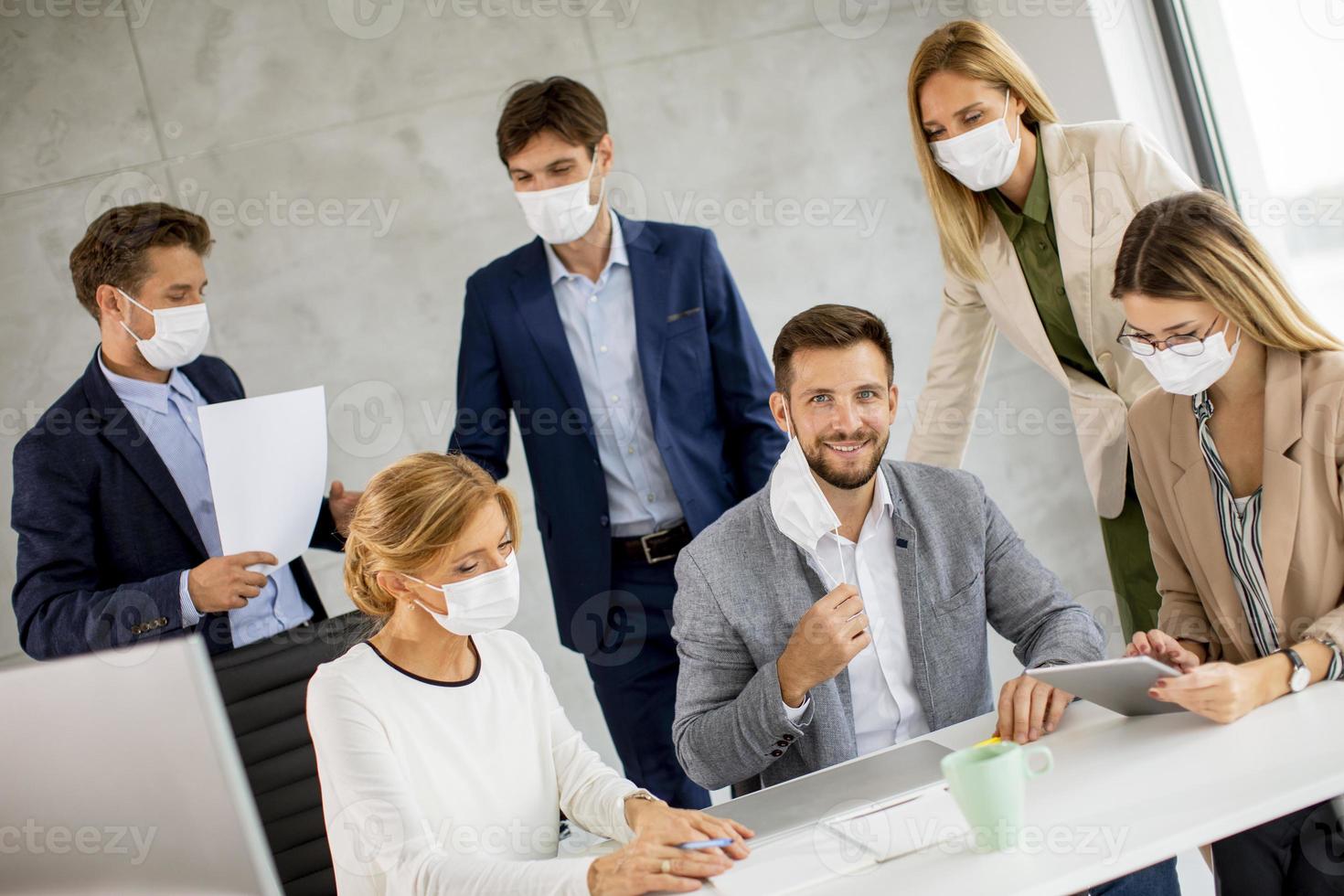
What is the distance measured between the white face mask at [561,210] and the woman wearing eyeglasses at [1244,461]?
3.82ft

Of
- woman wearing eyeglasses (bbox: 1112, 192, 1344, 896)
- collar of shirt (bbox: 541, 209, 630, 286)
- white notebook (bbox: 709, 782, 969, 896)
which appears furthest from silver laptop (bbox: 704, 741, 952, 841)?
collar of shirt (bbox: 541, 209, 630, 286)

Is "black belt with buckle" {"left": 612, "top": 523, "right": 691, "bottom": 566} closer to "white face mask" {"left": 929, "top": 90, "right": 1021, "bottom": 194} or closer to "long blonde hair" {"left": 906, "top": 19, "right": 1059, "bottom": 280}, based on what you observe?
"long blonde hair" {"left": 906, "top": 19, "right": 1059, "bottom": 280}

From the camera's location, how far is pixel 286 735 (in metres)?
2.04

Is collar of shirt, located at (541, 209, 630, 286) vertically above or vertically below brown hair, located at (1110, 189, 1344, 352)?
above

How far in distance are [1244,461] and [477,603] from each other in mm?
1164

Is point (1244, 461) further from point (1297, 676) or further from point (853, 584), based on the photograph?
point (853, 584)

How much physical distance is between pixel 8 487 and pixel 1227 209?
3.25 m

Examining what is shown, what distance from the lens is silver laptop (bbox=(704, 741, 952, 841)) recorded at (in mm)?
1477

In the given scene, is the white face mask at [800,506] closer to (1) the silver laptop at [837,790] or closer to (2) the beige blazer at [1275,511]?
(1) the silver laptop at [837,790]

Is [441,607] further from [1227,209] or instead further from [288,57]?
[288,57]

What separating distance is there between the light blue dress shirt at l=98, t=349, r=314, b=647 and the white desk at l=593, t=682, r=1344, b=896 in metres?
1.56

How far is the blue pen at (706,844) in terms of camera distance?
1344mm

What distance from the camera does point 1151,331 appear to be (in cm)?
172

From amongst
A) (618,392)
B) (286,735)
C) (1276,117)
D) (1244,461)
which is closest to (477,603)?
(286,735)
